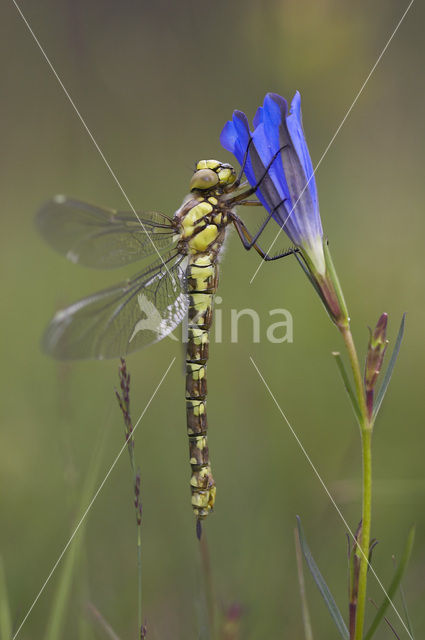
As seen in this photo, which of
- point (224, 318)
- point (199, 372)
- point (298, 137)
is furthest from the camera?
point (224, 318)

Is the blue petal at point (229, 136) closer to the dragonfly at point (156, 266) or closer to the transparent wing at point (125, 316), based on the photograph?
the dragonfly at point (156, 266)

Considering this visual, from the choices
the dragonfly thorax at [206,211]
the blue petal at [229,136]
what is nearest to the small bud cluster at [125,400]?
the blue petal at [229,136]

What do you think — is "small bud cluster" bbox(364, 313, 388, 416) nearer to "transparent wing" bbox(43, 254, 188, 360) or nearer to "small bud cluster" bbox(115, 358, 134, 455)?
"small bud cluster" bbox(115, 358, 134, 455)

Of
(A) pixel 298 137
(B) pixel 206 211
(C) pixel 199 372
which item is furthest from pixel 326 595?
(B) pixel 206 211

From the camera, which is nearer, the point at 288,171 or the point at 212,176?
the point at 288,171

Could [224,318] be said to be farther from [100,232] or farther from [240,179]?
[240,179]

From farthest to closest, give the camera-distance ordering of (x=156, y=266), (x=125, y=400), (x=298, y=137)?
(x=156, y=266) → (x=298, y=137) → (x=125, y=400)

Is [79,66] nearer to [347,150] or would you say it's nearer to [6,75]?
[6,75]
